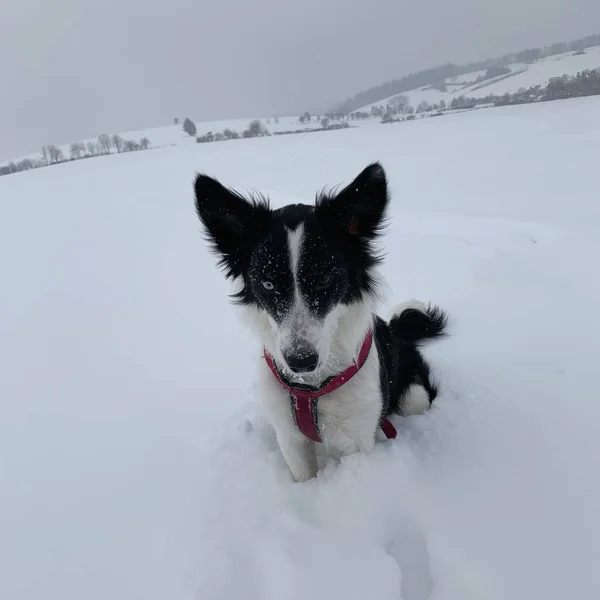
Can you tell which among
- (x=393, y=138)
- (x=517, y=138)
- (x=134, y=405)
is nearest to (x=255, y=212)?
(x=134, y=405)

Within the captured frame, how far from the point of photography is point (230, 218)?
8.52ft

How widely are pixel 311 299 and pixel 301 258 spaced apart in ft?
0.84

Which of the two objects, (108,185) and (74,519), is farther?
(108,185)

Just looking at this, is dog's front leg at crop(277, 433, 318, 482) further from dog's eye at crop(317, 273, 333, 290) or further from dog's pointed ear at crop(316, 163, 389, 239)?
dog's pointed ear at crop(316, 163, 389, 239)

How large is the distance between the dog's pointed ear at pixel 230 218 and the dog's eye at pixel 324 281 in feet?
1.78

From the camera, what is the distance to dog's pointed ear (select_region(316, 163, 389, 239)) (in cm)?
244

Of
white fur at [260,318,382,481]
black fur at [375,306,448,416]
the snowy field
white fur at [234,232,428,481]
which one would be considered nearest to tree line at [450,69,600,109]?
the snowy field

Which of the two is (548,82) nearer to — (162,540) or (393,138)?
(393,138)

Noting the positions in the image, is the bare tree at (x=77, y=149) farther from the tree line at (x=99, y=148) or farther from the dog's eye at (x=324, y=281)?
the dog's eye at (x=324, y=281)

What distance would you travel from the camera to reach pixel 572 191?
33.2 ft

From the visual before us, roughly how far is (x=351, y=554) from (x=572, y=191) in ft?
36.5

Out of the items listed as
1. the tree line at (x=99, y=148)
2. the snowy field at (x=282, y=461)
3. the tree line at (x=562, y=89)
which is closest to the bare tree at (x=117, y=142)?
the tree line at (x=99, y=148)

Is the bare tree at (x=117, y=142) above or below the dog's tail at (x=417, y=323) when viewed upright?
above

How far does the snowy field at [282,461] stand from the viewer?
2322 mm
